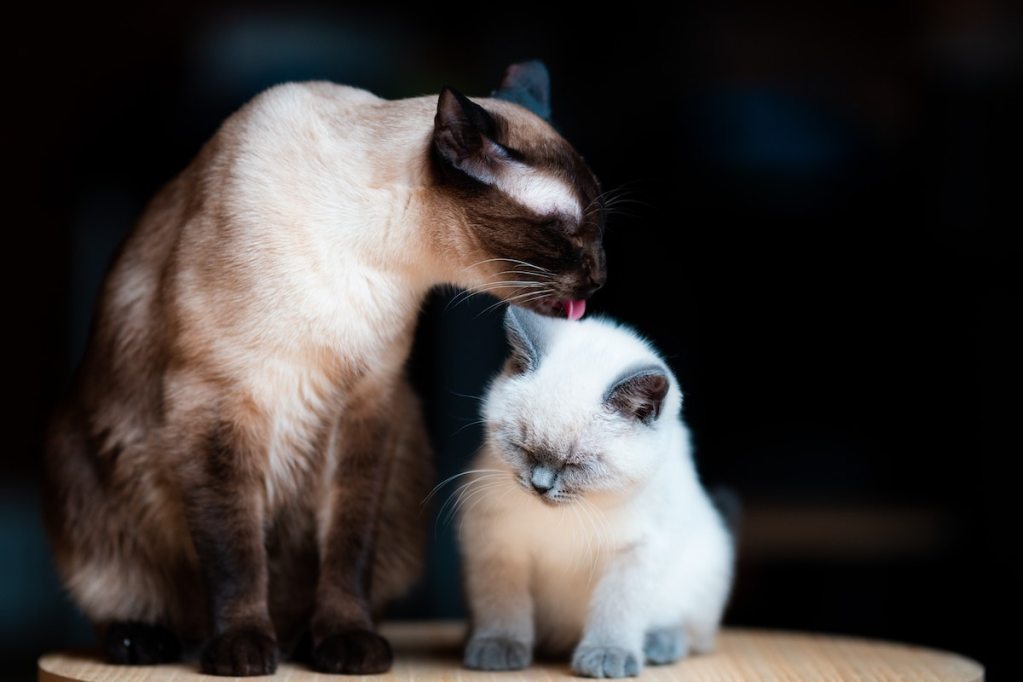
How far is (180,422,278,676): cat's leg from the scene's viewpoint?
1.97m

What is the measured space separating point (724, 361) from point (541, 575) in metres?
1.11

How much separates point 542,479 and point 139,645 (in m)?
0.73

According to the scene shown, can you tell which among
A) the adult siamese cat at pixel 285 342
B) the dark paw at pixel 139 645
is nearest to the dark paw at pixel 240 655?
the adult siamese cat at pixel 285 342

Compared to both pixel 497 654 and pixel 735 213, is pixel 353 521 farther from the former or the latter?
pixel 735 213

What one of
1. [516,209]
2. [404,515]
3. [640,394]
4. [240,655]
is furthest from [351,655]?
[516,209]

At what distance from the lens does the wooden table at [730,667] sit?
6.40 feet

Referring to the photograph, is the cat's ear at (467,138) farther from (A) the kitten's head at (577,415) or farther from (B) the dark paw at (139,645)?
(B) the dark paw at (139,645)

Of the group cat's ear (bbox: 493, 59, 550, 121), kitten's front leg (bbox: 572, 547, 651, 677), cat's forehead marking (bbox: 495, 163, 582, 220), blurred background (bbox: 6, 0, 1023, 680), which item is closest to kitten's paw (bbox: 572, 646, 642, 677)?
kitten's front leg (bbox: 572, 547, 651, 677)

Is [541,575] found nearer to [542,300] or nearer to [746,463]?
[542,300]

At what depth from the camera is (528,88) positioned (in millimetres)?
2219

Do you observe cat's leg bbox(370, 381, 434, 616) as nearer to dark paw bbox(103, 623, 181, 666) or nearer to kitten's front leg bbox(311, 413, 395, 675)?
kitten's front leg bbox(311, 413, 395, 675)

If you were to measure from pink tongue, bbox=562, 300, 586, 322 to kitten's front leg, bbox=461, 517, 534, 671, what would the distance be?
37cm

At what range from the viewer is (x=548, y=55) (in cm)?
303

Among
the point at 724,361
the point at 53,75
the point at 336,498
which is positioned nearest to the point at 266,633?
the point at 336,498
